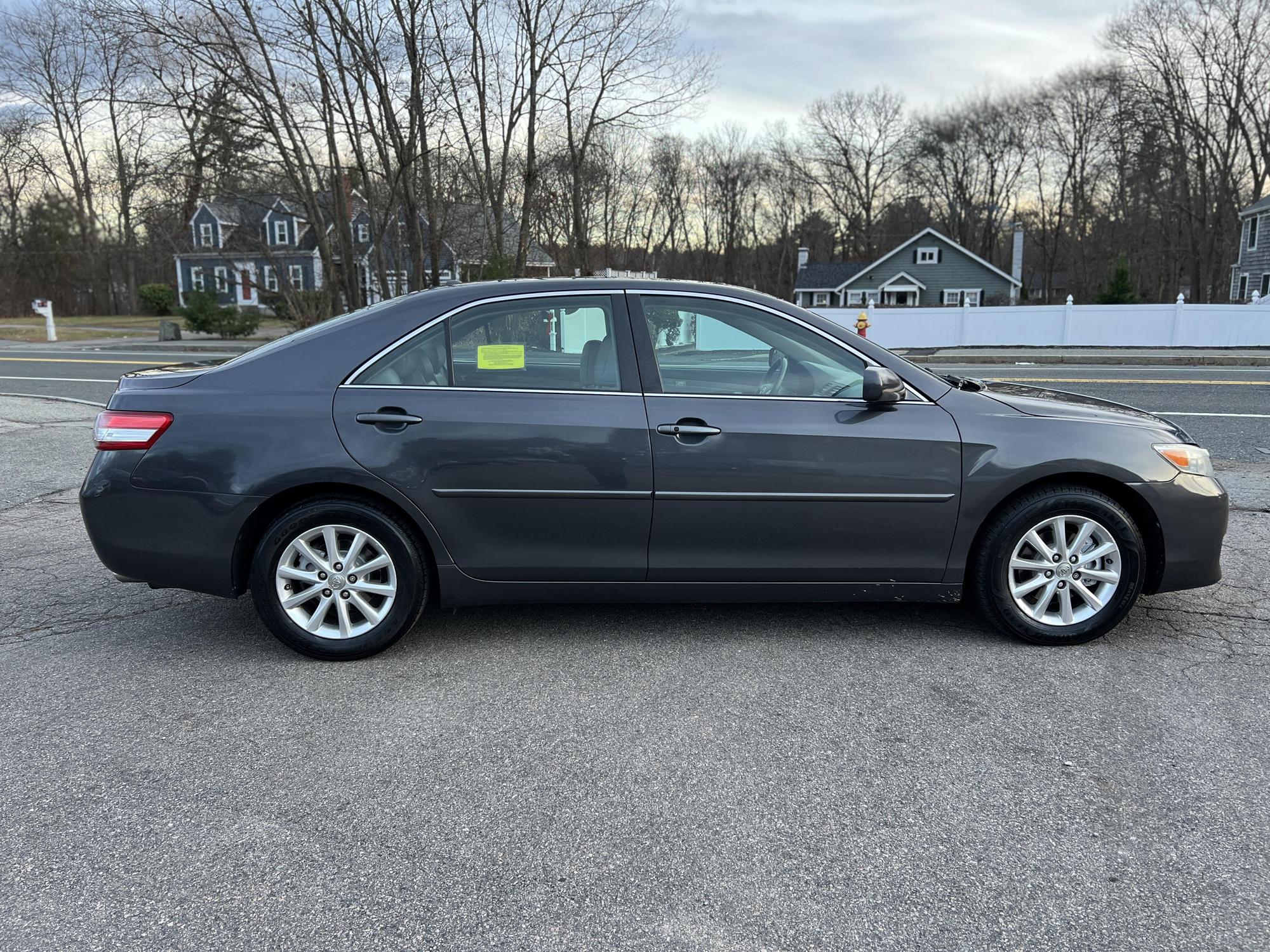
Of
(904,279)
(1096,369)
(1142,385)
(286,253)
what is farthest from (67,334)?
(904,279)

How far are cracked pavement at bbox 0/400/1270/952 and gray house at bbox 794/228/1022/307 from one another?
161 feet

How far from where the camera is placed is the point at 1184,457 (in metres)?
4.07

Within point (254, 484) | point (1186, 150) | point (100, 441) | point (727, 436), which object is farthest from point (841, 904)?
point (1186, 150)

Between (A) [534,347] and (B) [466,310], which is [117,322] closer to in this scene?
(B) [466,310]

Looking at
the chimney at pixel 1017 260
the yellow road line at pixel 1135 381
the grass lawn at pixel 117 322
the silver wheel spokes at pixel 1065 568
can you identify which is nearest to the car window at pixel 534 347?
the silver wheel spokes at pixel 1065 568

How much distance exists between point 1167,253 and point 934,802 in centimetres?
6140

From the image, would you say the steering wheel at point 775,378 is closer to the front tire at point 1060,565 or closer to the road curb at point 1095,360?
the front tire at point 1060,565

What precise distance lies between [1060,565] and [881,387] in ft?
3.73

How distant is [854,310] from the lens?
29969mm

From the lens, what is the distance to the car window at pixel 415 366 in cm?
396

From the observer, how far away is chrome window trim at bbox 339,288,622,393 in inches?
156

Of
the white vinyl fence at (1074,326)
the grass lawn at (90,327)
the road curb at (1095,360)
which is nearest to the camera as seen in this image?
the road curb at (1095,360)

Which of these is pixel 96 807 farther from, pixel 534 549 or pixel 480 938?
pixel 534 549

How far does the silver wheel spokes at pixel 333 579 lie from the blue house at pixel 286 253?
2.48 metres
